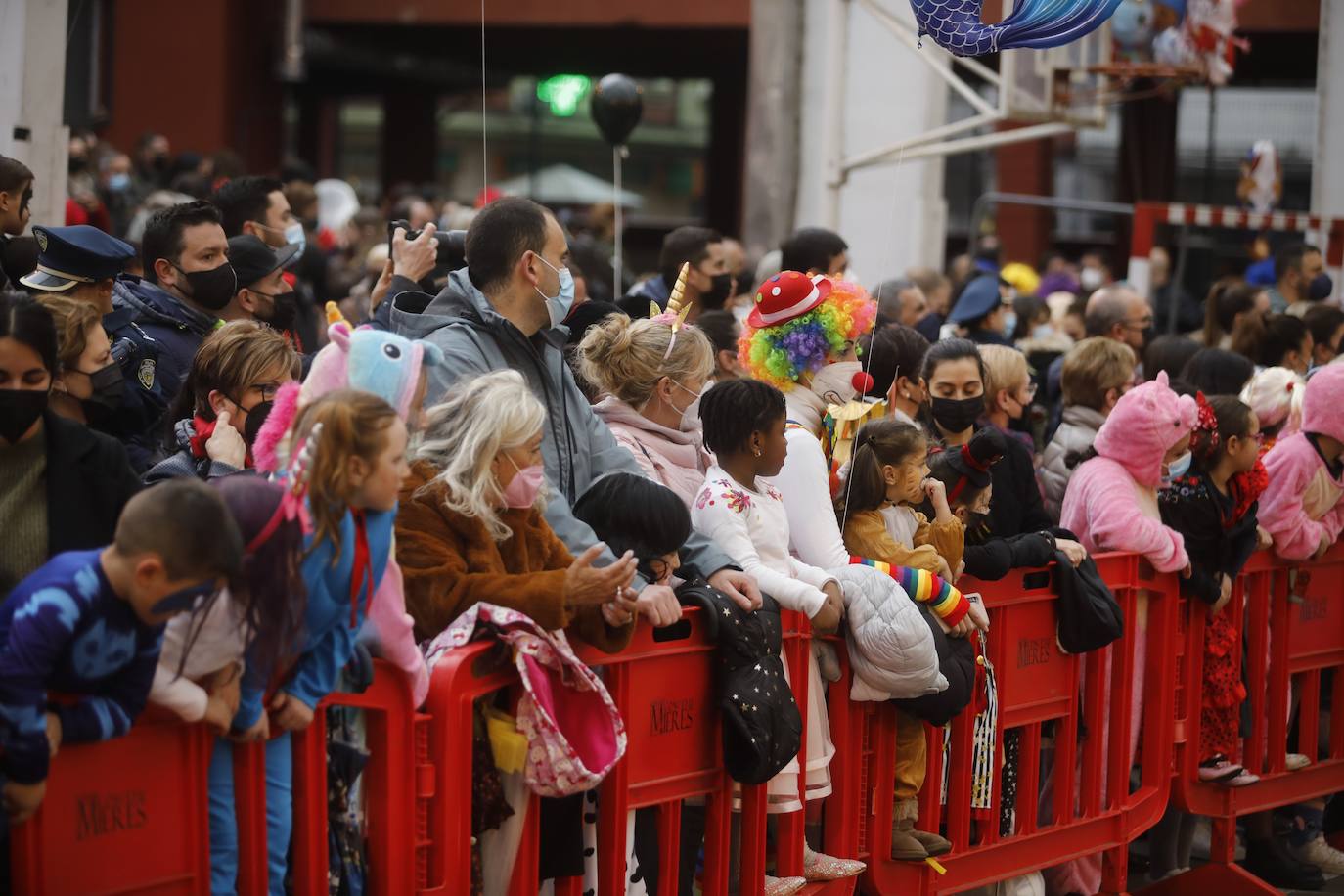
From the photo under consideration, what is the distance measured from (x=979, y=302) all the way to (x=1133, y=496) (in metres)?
2.88

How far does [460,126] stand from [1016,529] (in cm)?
2909

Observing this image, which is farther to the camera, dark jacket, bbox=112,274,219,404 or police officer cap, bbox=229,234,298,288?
police officer cap, bbox=229,234,298,288

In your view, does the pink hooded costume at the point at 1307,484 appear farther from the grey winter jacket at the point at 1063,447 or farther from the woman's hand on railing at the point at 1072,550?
the woman's hand on railing at the point at 1072,550

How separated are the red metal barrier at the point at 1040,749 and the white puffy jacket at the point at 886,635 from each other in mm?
204

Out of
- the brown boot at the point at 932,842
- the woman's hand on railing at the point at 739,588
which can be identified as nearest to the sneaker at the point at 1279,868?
the brown boot at the point at 932,842

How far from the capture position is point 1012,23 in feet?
21.0

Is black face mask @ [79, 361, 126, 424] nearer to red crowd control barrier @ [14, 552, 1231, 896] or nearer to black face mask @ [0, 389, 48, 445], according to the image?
black face mask @ [0, 389, 48, 445]

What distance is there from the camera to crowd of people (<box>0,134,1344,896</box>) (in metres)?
3.57

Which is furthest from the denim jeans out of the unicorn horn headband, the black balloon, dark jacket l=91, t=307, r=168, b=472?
the black balloon

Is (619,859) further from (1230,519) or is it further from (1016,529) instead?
(1230,519)

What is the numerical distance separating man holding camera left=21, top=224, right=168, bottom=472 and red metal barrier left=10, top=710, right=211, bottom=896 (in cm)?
191

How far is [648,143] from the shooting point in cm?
3141

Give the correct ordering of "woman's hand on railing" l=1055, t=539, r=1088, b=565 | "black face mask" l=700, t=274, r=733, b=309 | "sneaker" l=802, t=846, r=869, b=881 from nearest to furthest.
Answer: "sneaker" l=802, t=846, r=869, b=881 → "woman's hand on railing" l=1055, t=539, r=1088, b=565 → "black face mask" l=700, t=274, r=733, b=309

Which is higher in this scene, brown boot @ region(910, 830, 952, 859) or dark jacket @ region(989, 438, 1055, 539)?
dark jacket @ region(989, 438, 1055, 539)
